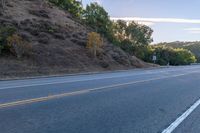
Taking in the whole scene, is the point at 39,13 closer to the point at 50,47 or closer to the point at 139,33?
the point at 50,47

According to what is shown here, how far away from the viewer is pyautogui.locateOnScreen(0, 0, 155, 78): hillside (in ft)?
116

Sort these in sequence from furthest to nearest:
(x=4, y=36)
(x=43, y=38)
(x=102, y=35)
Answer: (x=102, y=35) → (x=43, y=38) → (x=4, y=36)

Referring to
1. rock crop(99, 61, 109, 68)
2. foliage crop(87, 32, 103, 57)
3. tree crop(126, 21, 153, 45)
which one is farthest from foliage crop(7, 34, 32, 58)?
tree crop(126, 21, 153, 45)

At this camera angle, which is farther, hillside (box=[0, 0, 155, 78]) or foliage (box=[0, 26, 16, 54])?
foliage (box=[0, 26, 16, 54])

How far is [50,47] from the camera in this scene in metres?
43.7

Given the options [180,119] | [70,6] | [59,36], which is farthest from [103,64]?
[180,119]

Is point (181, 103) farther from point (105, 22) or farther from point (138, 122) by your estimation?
point (105, 22)

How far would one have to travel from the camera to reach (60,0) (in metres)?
73.6

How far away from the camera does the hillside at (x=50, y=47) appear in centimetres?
3531

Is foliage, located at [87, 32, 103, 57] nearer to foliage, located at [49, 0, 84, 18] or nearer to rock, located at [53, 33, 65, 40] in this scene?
rock, located at [53, 33, 65, 40]

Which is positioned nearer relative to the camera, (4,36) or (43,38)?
(4,36)

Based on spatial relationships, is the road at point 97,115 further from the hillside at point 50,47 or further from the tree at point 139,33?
the tree at point 139,33

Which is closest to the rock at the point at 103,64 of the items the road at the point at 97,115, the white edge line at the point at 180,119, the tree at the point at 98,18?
the tree at the point at 98,18

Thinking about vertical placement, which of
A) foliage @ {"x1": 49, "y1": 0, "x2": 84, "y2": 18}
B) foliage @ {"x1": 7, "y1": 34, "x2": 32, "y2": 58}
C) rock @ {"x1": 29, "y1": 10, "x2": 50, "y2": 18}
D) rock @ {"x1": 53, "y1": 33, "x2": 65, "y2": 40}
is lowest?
foliage @ {"x1": 7, "y1": 34, "x2": 32, "y2": 58}
